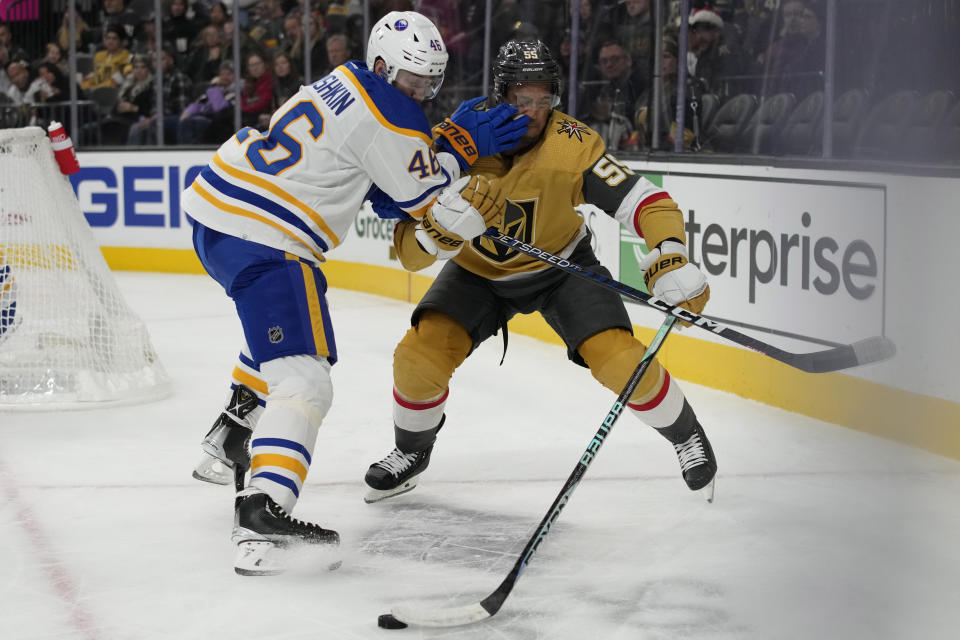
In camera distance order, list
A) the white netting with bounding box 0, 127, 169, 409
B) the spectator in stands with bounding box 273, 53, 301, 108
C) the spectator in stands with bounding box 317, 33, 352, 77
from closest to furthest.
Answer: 1. the white netting with bounding box 0, 127, 169, 409
2. the spectator in stands with bounding box 317, 33, 352, 77
3. the spectator in stands with bounding box 273, 53, 301, 108

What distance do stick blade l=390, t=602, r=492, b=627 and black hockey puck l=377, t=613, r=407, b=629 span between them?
1cm

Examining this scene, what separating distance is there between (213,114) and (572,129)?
5272 millimetres

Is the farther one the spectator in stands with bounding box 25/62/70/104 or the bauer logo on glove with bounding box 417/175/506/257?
the spectator in stands with bounding box 25/62/70/104

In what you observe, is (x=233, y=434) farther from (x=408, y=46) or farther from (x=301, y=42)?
(x=301, y=42)

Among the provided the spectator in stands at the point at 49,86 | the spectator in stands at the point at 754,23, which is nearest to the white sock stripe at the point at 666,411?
the spectator in stands at the point at 754,23

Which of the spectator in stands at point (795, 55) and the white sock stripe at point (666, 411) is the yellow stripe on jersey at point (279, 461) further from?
the spectator in stands at point (795, 55)

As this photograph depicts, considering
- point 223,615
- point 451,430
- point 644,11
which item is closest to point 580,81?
point 644,11

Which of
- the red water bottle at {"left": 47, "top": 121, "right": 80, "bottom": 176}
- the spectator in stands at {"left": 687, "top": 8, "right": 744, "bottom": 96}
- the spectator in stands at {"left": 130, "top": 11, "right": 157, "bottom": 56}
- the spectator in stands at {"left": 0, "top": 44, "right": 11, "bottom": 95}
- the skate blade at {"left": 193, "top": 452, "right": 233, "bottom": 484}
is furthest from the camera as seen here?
the spectator in stands at {"left": 0, "top": 44, "right": 11, "bottom": 95}

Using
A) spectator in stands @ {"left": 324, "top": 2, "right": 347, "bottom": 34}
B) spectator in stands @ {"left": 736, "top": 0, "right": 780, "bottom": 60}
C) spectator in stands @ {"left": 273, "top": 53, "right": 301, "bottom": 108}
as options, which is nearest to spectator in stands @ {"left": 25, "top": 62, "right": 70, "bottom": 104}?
spectator in stands @ {"left": 273, "top": 53, "right": 301, "bottom": 108}

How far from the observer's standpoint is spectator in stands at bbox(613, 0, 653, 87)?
4.78 metres

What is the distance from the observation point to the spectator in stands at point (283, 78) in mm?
7242

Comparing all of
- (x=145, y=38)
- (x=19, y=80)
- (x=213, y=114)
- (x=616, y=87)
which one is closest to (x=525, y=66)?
(x=616, y=87)

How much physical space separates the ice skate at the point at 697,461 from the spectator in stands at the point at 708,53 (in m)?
1.93

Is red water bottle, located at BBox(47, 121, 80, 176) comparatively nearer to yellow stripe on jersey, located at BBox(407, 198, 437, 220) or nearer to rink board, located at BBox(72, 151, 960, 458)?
rink board, located at BBox(72, 151, 960, 458)
